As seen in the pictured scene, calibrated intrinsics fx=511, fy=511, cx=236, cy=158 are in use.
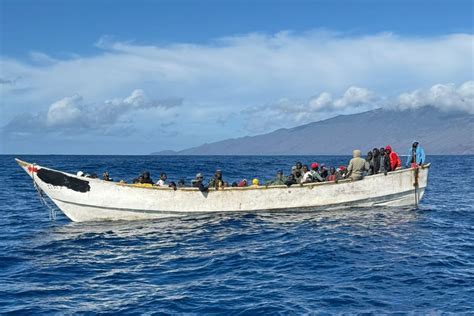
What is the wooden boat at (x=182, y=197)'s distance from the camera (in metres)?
20.5

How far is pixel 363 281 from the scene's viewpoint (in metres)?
11.8

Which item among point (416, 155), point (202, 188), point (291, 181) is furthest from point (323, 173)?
point (202, 188)

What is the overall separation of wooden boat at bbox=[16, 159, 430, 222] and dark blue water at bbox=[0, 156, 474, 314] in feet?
1.81

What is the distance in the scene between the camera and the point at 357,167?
21.7 meters

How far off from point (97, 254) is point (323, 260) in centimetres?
662

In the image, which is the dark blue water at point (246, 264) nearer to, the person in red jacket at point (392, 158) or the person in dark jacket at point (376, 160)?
the person in dark jacket at point (376, 160)

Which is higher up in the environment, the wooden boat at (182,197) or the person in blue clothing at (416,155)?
the person in blue clothing at (416,155)

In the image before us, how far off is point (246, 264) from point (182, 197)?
7632 millimetres

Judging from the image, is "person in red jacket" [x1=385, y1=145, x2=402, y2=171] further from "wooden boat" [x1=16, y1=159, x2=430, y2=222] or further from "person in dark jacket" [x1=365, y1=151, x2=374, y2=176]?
"person in dark jacket" [x1=365, y1=151, x2=374, y2=176]

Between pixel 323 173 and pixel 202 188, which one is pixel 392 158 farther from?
pixel 202 188

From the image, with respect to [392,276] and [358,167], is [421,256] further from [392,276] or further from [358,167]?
[358,167]

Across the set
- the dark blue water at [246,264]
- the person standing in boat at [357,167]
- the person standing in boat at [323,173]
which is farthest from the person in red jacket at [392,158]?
the person standing in boat at [323,173]

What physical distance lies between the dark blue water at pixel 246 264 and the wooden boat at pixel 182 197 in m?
0.55

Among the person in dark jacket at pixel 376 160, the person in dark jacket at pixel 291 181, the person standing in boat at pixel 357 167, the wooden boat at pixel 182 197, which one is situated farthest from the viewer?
the person in dark jacket at pixel 376 160
